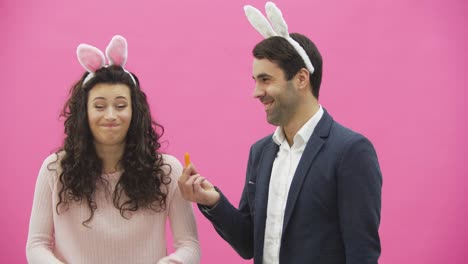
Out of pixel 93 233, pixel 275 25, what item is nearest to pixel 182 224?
pixel 93 233

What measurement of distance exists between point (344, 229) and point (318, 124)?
1.05ft

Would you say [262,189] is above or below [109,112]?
below

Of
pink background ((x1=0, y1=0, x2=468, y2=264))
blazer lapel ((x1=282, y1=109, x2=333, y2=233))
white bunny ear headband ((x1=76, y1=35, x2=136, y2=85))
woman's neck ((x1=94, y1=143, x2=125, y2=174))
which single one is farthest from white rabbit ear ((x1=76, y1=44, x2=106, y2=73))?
pink background ((x1=0, y1=0, x2=468, y2=264))

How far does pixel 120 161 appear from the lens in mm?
1830

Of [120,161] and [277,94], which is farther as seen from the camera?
[120,161]

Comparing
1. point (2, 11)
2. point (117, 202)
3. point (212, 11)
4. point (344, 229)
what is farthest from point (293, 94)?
point (2, 11)

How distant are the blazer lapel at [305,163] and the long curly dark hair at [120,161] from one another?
0.41 meters

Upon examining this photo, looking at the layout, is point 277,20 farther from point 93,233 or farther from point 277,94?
point 93,233

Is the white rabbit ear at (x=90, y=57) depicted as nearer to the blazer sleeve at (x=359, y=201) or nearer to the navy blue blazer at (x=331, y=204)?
the navy blue blazer at (x=331, y=204)

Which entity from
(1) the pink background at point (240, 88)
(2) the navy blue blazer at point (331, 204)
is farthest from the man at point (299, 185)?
(1) the pink background at point (240, 88)

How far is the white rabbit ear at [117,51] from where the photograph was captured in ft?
5.91

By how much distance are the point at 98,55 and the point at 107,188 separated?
42cm

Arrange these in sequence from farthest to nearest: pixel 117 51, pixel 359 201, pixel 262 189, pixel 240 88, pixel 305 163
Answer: pixel 240 88
pixel 117 51
pixel 262 189
pixel 305 163
pixel 359 201

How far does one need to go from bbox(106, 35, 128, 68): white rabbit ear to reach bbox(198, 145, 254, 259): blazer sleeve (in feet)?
1.72
